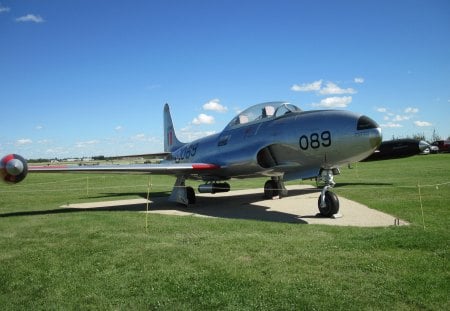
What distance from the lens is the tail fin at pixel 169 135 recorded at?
74.1 feet

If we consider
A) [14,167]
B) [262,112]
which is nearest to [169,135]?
[262,112]

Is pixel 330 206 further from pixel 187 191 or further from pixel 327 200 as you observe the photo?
pixel 187 191

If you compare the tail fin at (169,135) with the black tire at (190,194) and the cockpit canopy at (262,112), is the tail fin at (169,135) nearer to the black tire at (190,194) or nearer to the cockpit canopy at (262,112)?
the black tire at (190,194)

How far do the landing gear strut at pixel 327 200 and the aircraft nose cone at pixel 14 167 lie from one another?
7.31 meters

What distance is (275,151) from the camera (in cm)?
1155

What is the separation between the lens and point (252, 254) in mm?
6109

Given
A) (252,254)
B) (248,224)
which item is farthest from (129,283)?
(248,224)

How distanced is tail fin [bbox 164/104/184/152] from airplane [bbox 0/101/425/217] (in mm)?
5872

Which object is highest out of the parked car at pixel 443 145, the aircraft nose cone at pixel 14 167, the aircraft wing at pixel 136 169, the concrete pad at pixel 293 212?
the parked car at pixel 443 145

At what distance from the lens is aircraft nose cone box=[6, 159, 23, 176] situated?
20.6 ft

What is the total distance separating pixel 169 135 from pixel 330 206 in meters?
15.3

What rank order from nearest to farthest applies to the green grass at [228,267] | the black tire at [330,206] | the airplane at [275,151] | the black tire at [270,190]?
Result: the green grass at [228,267] < the airplane at [275,151] < the black tire at [330,206] < the black tire at [270,190]

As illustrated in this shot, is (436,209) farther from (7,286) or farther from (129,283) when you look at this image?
(7,286)

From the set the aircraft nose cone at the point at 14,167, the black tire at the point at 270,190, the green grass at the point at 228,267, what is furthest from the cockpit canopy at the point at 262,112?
the aircraft nose cone at the point at 14,167
